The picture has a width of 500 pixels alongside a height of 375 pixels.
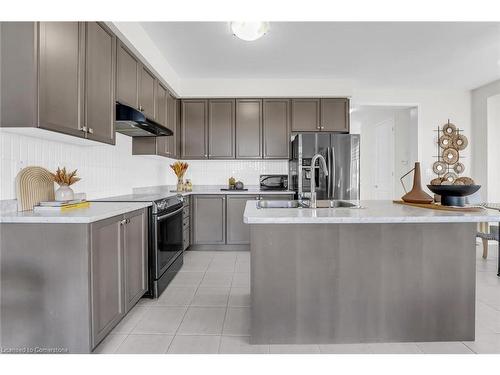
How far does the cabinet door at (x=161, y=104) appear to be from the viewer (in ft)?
11.7

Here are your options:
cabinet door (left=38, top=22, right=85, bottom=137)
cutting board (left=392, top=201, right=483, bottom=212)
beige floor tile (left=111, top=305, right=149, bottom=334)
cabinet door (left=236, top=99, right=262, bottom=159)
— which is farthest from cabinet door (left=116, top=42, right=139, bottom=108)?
cutting board (left=392, top=201, right=483, bottom=212)

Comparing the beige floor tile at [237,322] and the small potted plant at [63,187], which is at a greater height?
the small potted plant at [63,187]

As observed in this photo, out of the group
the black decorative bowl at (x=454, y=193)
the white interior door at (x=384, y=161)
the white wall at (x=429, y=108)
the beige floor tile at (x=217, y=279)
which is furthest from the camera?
the white interior door at (x=384, y=161)

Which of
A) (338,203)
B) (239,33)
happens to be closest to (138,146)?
(239,33)

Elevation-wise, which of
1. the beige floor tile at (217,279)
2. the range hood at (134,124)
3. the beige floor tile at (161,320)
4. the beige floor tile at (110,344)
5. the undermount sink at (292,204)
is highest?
the range hood at (134,124)

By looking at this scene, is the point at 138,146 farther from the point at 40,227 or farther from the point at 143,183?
the point at 40,227

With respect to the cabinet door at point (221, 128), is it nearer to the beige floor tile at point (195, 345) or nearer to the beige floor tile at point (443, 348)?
the beige floor tile at point (195, 345)

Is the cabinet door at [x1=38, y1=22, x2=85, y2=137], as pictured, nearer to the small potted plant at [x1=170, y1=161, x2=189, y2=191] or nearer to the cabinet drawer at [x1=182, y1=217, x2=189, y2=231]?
the cabinet drawer at [x1=182, y1=217, x2=189, y2=231]

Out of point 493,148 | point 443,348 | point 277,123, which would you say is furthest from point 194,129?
point 493,148

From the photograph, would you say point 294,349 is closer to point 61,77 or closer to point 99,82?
point 61,77

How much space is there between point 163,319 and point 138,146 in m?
2.07

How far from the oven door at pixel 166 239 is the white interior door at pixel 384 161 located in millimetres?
4863

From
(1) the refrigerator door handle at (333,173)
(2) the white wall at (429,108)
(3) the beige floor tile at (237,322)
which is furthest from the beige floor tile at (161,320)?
(2) the white wall at (429,108)

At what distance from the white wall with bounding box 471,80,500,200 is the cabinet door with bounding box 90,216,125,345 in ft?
18.6
